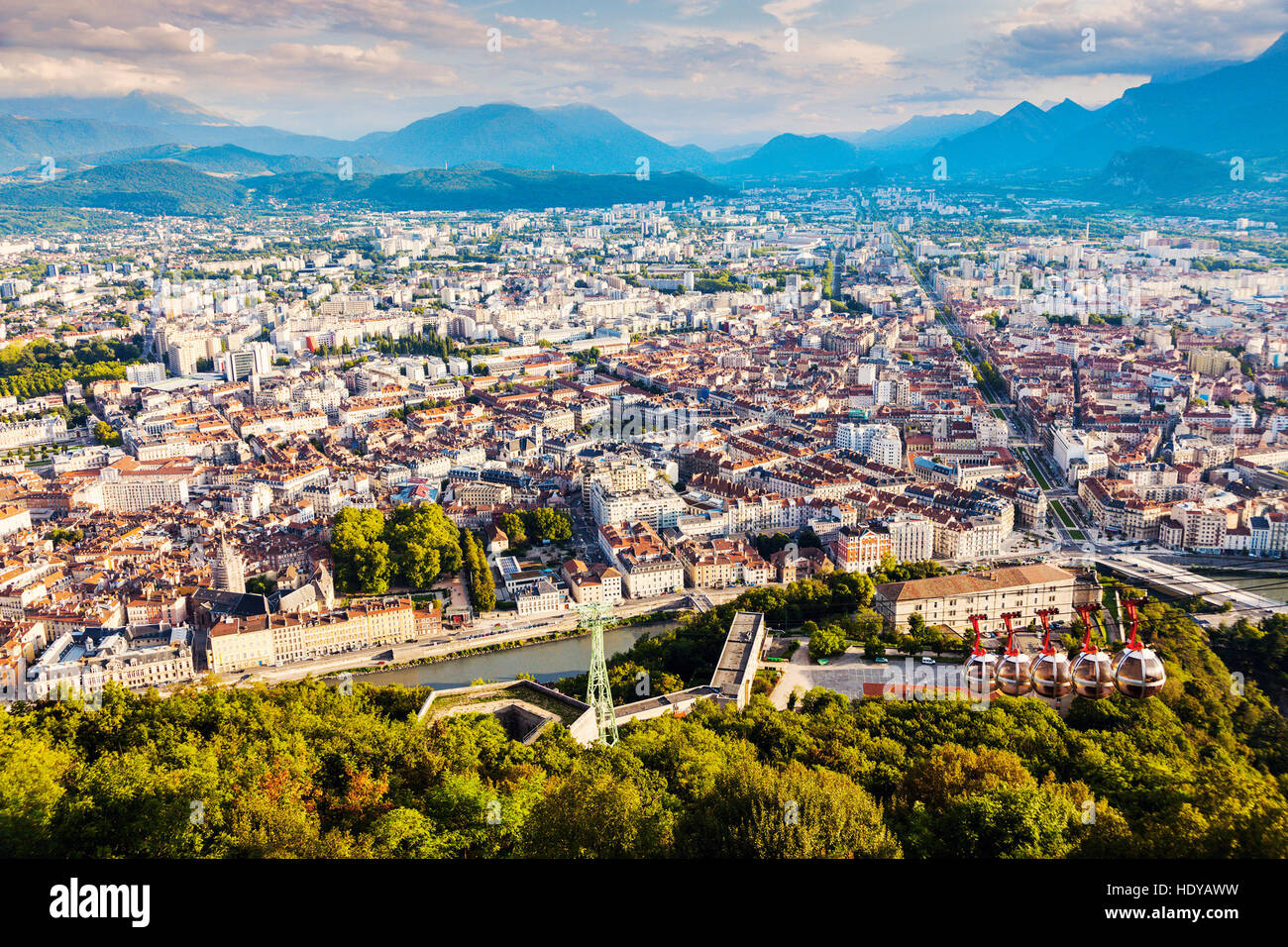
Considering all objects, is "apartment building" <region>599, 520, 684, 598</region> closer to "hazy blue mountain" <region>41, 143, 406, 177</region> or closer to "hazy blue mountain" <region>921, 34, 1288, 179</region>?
"hazy blue mountain" <region>921, 34, 1288, 179</region>

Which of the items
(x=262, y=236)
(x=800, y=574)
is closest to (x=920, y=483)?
(x=800, y=574)

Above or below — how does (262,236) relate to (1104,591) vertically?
above

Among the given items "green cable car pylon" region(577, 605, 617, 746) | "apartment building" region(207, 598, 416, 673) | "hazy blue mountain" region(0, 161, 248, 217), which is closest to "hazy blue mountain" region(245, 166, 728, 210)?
"hazy blue mountain" region(0, 161, 248, 217)

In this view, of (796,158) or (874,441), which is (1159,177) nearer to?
(874,441)

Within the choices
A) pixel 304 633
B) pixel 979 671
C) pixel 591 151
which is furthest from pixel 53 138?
pixel 979 671

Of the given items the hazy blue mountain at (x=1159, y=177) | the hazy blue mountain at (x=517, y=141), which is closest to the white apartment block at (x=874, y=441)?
the hazy blue mountain at (x=1159, y=177)
